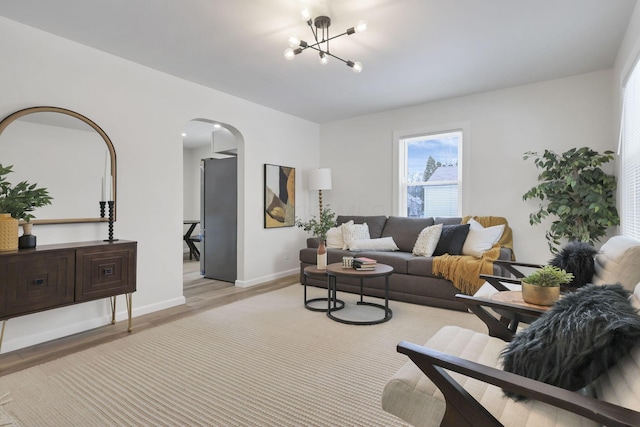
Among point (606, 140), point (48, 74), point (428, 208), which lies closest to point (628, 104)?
point (606, 140)

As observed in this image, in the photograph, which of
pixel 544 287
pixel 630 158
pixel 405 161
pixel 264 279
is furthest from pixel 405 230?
pixel 544 287

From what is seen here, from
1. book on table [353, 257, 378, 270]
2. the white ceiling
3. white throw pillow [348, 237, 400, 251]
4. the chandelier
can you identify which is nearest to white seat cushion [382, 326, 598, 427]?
book on table [353, 257, 378, 270]

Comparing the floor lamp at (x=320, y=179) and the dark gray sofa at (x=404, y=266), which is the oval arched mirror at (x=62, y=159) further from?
the floor lamp at (x=320, y=179)

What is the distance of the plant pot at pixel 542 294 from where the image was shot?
166 centimetres

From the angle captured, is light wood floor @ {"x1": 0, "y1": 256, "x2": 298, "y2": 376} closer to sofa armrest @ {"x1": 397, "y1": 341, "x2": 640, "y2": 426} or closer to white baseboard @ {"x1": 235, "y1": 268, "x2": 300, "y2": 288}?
white baseboard @ {"x1": 235, "y1": 268, "x2": 300, "y2": 288}

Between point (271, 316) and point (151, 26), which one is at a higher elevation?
point (151, 26)

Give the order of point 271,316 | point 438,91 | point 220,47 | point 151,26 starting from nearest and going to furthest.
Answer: point 151,26
point 220,47
point 271,316
point 438,91

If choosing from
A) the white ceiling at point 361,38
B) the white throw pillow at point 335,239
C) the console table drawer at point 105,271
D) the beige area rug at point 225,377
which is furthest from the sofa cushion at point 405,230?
the console table drawer at point 105,271

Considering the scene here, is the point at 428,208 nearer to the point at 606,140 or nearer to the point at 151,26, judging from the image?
the point at 606,140

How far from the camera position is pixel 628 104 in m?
2.79

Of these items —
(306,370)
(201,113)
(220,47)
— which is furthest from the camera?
(201,113)

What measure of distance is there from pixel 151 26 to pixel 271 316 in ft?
9.16

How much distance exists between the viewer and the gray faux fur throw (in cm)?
94

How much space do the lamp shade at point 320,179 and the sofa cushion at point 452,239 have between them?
2.00m
